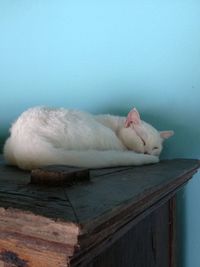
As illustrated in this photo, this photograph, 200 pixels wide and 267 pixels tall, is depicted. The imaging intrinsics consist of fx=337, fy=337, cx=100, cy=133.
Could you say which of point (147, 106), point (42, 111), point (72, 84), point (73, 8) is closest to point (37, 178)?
point (42, 111)

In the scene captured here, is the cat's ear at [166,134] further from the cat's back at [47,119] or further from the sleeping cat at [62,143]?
the cat's back at [47,119]

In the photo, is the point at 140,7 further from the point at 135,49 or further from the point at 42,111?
the point at 42,111

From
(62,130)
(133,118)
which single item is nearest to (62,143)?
(62,130)

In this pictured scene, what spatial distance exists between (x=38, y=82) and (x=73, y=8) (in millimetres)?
289

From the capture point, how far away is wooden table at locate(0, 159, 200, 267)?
0.32 meters

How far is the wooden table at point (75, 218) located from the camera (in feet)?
1.06

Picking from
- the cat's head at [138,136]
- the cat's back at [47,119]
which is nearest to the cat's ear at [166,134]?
the cat's head at [138,136]

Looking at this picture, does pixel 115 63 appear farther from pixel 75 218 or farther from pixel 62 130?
pixel 75 218

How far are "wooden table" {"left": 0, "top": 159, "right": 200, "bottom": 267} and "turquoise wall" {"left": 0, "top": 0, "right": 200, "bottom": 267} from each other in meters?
0.42

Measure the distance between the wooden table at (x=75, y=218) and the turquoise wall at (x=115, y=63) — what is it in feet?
1.39

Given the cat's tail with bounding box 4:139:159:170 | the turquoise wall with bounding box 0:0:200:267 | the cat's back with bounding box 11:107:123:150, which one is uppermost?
the turquoise wall with bounding box 0:0:200:267

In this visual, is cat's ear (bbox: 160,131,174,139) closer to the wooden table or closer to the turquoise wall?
the turquoise wall

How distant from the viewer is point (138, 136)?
937 mm

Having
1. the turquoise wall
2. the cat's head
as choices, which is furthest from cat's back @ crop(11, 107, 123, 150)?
the turquoise wall
